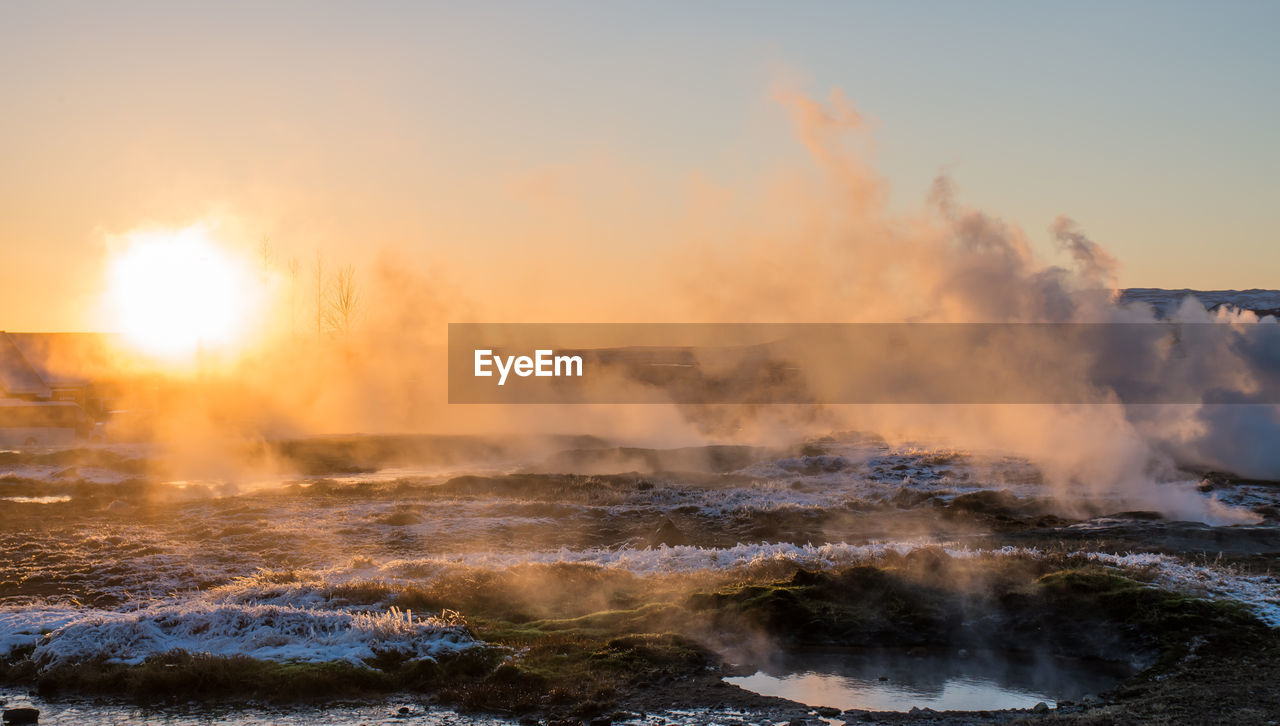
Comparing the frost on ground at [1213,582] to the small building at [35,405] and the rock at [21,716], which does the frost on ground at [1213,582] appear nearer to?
the rock at [21,716]

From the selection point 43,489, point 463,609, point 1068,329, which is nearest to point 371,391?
point 43,489

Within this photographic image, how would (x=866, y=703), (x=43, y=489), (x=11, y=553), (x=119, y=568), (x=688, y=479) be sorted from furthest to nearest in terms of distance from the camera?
(x=688, y=479)
(x=43, y=489)
(x=11, y=553)
(x=119, y=568)
(x=866, y=703)

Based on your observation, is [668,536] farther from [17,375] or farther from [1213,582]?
[17,375]

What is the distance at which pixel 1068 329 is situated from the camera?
1817 inches

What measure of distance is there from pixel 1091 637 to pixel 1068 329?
109 ft

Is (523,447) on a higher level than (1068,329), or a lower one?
lower

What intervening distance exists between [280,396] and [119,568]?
5198 cm

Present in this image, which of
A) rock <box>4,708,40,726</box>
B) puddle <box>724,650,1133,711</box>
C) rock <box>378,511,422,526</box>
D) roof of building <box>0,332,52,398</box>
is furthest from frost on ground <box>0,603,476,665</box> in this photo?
roof of building <box>0,332,52,398</box>

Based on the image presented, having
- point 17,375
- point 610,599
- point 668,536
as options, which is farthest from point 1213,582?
point 17,375

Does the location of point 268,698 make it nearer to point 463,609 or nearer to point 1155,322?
point 463,609

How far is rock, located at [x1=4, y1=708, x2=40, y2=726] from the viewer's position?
12.1 m

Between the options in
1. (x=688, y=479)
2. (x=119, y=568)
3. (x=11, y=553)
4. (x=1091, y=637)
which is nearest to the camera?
(x=1091, y=637)

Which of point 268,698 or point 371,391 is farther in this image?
point 371,391

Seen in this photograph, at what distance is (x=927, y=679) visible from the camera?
46.8ft
